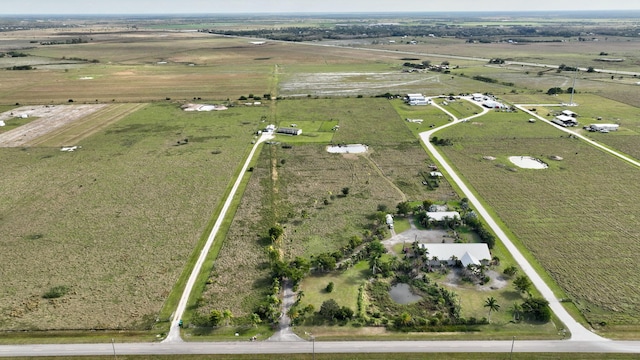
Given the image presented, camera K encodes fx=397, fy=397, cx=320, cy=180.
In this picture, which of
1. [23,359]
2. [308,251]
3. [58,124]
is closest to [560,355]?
[308,251]

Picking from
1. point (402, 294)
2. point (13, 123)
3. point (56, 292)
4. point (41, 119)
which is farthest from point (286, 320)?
point (41, 119)

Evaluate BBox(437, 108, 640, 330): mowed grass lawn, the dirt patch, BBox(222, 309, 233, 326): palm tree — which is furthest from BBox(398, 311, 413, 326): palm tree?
the dirt patch

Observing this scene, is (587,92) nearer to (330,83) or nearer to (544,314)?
(330,83)

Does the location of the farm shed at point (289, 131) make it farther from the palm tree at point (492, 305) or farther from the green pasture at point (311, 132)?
the palm tree at point (492, 305)

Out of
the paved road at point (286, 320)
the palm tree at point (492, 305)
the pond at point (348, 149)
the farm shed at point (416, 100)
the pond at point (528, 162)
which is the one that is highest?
the farm shed at point (416, 100)

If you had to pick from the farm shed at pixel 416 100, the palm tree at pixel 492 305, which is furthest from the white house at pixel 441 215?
the farm shed at pixel 416 100

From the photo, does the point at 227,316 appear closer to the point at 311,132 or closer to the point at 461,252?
the point at 461,252

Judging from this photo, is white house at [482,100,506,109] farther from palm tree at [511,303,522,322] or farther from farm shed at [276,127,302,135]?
palm tree at [511,303,522,322]
